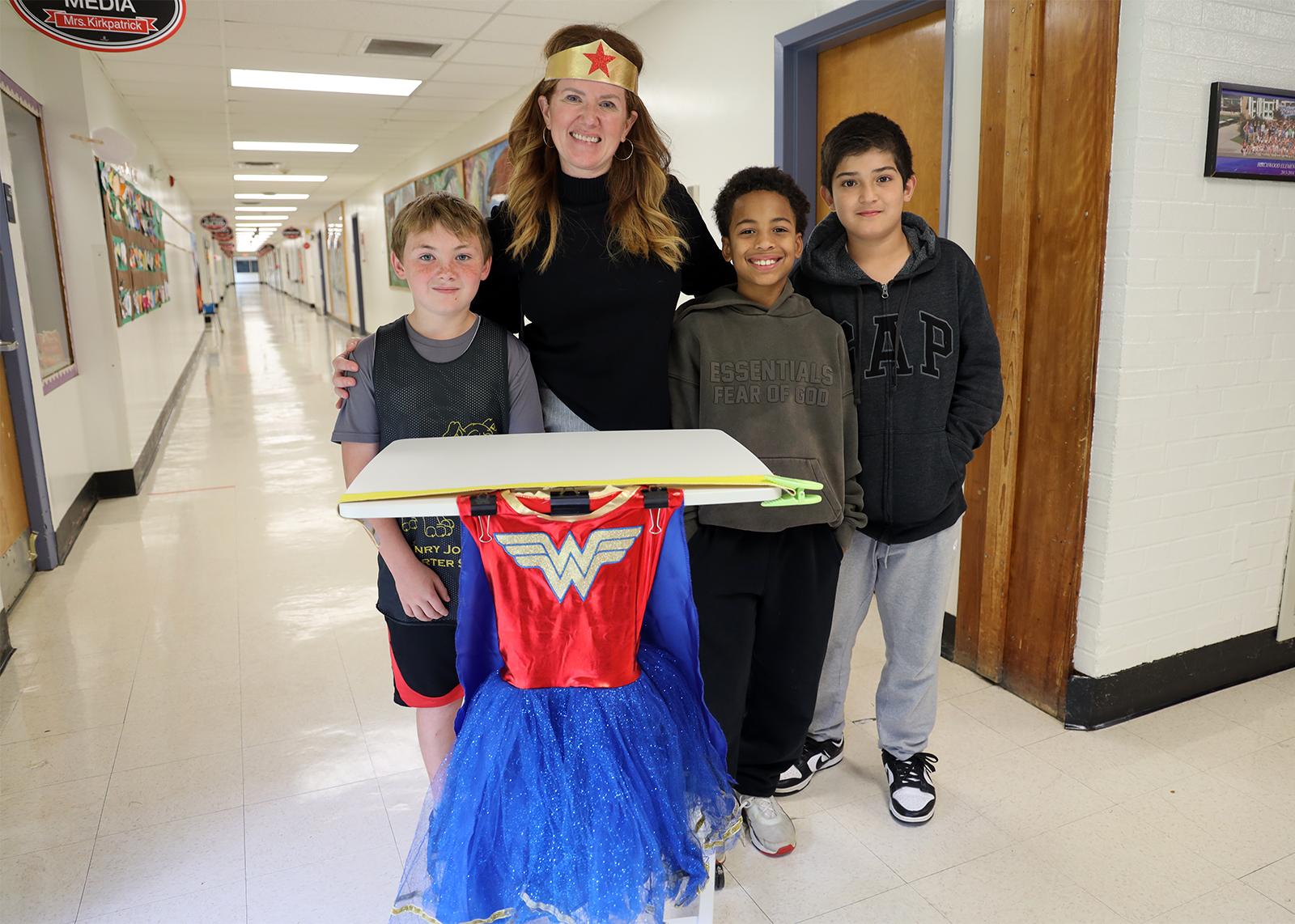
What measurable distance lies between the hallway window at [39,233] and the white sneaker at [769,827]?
388 cm

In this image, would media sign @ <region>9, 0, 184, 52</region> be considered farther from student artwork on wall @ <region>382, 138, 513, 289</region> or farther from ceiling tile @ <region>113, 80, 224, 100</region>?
ceiling tile @ <region>113, 80, 224, 100</region>

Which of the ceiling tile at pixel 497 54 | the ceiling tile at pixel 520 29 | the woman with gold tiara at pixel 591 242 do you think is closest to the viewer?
the woman with gold tiara at pixel 591 242

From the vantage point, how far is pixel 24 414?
3.55 meters

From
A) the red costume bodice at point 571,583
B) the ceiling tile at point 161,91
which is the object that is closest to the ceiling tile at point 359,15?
the ceiling tile at point 161,91

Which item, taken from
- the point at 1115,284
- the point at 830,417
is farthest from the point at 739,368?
the point at 1115,284

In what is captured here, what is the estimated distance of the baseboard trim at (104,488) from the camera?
395 cm

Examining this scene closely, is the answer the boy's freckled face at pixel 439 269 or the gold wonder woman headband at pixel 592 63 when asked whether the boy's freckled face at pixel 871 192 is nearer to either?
the gold wonder woman headband at pixel 592 63

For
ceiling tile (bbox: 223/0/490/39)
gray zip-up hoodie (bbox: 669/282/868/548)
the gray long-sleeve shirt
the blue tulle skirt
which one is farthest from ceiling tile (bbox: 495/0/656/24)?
the blue tulle skirt

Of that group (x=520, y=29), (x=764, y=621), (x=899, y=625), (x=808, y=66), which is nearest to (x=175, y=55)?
(x=520, y=29)

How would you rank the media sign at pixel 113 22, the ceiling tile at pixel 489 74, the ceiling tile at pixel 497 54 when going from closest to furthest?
the media sign at pixel 113 22, the ceiling tile at pixel 497 54, the ceiling tile at pixel 489 74

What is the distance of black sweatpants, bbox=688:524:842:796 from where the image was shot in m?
1.73

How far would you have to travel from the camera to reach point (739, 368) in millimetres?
1687

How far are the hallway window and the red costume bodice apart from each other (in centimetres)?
389

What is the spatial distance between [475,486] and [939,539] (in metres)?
1.20
